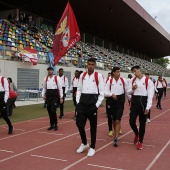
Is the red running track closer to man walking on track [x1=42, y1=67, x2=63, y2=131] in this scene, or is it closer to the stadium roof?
man walking on track [x1=42, y1=67, x2=63, y2=131]

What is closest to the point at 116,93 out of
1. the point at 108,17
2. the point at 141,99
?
the point at 141,99

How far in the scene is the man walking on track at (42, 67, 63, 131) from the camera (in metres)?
8.19

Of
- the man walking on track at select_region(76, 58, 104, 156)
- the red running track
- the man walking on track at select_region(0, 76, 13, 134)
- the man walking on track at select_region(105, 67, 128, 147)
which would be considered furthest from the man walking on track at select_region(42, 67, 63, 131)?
the man walking on track at select_region(76, 58, 104, 156)

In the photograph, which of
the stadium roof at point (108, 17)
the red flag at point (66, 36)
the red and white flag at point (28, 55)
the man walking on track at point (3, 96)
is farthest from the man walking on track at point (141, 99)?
the stadium roof at point (108, 17)

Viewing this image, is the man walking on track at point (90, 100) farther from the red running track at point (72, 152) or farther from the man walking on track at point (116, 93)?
the man walking on track at point (116, 93)

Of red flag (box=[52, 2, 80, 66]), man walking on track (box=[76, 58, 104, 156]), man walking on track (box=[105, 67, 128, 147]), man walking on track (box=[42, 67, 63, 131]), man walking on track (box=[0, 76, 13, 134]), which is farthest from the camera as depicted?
red flag (box=[52, 2, 80, 66])

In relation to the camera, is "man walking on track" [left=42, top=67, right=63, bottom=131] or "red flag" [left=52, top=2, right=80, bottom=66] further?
"red flag" [left=52, top=2, right=80, bottom=66]

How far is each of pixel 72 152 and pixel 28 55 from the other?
1304 centimetres

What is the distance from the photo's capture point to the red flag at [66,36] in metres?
13.3

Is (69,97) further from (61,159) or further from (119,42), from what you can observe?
(119,42)

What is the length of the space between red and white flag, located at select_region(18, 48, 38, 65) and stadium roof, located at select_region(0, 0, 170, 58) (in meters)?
8.55

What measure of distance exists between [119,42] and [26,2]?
2540cm

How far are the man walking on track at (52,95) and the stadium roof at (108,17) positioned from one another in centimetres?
1810

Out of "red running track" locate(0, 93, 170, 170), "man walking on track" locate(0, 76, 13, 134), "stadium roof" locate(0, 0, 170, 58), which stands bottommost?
"red running track" locate(0, 93, 170, 170)
